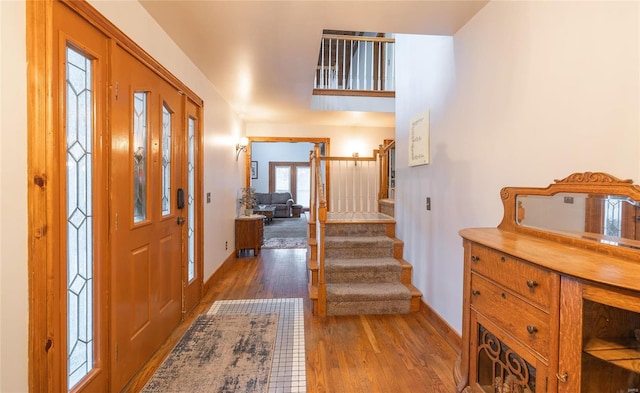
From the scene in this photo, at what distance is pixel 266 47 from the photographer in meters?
2.55

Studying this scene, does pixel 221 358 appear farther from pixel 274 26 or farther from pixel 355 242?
pixel 274 26

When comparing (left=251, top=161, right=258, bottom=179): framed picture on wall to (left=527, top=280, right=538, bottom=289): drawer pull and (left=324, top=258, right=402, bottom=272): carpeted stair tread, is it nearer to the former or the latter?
(left=324, top=258, right=402, bottom=272): carpeted stair tread

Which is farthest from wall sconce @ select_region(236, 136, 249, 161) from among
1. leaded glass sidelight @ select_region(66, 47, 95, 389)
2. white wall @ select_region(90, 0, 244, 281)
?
leaded glass sidelight @ select_region(66, 47, 95, 389)

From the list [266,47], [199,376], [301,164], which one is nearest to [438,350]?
[199,376]

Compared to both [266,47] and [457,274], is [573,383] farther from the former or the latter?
[266,47]

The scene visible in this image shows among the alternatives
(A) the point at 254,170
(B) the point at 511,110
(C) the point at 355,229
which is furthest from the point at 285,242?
(A) the point at 254,170

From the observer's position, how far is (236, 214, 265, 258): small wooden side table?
4.77 m

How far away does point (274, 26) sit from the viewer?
220 centimetres

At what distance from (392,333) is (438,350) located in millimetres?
388

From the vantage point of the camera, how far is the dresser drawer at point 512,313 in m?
1.04

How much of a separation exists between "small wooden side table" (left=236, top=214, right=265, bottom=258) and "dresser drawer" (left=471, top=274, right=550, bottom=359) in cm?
389

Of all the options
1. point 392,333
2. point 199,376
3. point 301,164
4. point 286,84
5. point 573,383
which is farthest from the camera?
point 301,164

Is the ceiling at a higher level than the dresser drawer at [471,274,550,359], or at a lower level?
higher

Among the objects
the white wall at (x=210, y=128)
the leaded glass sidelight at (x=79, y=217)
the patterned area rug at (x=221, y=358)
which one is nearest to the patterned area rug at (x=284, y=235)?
the white wall at (x=210, y=128)
